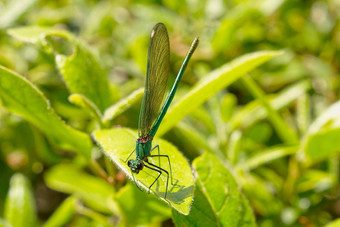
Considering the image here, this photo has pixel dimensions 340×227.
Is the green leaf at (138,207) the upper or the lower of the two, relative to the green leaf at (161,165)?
lower

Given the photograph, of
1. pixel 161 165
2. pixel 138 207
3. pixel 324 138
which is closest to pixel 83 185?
pixel 138 207

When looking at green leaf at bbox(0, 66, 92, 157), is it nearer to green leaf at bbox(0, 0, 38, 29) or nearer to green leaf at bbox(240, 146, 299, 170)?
green leaf at bbox(240, 146, 299, 170)

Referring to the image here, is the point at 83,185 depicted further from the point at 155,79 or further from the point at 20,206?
the point at 155,79

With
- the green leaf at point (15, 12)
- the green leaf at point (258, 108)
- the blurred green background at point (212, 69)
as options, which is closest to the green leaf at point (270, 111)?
the blurred green background at point (212, 69)

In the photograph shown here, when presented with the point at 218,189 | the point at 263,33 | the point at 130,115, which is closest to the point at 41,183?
the point at 130,115

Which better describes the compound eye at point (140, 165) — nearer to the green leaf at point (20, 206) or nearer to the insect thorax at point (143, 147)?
the insect thorax at point (143, 147)

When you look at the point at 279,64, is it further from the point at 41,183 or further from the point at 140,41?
the point at 41,183

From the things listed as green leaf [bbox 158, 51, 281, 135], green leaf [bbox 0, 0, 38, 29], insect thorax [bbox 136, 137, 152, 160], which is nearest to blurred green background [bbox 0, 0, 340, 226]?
green leaf [bbox 0, 0, 38, 29]

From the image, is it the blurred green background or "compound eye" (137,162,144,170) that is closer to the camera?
"compound eye" (137,162,144,170)
